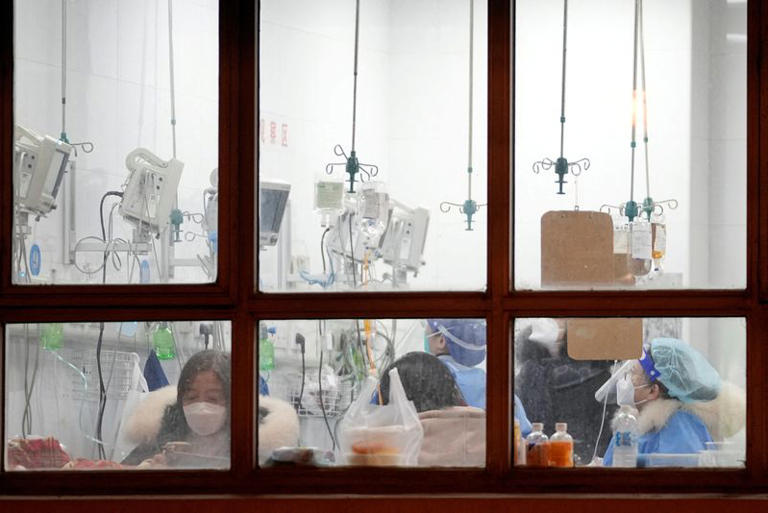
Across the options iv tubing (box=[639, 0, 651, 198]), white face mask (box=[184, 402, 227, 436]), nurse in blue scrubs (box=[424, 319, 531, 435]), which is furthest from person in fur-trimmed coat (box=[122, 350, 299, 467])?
iv tubing (box=[639, 0, 651, 198])

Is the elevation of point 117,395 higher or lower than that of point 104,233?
lower

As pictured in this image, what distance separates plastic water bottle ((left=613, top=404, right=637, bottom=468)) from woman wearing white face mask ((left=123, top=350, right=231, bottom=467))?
94cm

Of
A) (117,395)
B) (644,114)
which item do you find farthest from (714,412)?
(117,395)

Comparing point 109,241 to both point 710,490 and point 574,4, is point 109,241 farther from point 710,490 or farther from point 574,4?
point 710,490

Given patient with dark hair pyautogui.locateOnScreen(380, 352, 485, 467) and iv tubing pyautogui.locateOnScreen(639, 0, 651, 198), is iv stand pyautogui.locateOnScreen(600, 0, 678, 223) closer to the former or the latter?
iv tubing pyautogui.locateOnScreen(639, 0, 651, 198)

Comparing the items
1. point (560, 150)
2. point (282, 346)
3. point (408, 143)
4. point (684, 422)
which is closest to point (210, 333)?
point (282, 346)

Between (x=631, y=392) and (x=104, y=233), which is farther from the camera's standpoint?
(x=104, y=233)

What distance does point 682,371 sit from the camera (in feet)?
8.38

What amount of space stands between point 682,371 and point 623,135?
1.91ft

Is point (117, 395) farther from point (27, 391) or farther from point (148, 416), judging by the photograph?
point (27, 391)

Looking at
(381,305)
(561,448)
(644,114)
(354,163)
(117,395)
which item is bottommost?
(561,448)

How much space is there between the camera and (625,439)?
2.57 metres

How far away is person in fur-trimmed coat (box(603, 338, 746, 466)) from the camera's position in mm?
2539

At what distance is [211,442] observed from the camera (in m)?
2.64
